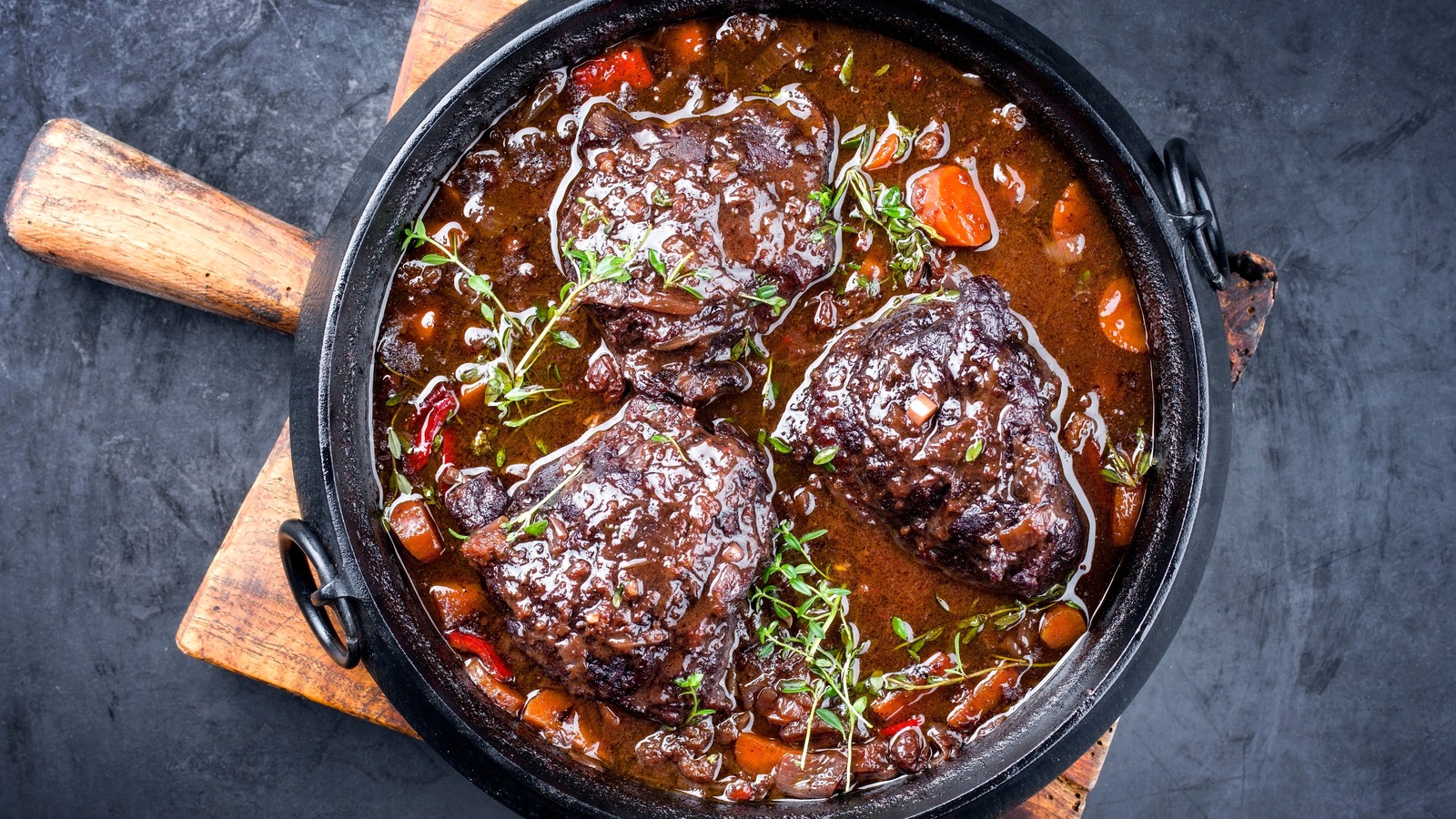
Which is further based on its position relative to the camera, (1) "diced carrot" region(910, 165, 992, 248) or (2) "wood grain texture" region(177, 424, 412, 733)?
(2) "wood grain texture" region(177, 424, 412, 733)

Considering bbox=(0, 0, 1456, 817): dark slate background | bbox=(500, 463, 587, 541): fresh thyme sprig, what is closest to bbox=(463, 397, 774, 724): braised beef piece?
bbox=(500, 463, 587, 541): fresh thyme sprig

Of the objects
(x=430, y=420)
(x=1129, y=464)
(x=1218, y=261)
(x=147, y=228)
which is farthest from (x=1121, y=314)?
(x=147, y=228)

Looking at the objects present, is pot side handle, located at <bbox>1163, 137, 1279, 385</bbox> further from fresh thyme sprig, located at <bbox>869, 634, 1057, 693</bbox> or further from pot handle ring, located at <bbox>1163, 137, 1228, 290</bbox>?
fresh thyme sprig, located at <bbox>869, 634, 1057, 693</bbox>

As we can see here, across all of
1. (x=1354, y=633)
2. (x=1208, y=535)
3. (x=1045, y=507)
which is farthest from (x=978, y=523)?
(x=1354, y=633)

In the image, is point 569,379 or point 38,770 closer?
point 569,379

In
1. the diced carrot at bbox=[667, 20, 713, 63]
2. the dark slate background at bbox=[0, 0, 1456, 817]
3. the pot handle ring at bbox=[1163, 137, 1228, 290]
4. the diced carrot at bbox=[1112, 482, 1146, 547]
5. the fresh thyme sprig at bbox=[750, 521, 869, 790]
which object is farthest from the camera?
the dark slate background at bbox=[0, 0, 1456, 817]

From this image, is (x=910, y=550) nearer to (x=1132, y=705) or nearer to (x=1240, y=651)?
(x=1132, y=705)

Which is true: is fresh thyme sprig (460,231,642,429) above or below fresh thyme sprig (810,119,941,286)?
below

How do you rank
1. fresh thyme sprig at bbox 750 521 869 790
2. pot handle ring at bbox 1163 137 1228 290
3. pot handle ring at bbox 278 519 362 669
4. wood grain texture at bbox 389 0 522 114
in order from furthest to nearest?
wood grain texture at bbox 389 0 522 114
fresh thyme sprig at bbox 750 521 869 790
pot handle ring at bbox 1163 137 1228 290
pot handle ring at bbox 278 519 362 669

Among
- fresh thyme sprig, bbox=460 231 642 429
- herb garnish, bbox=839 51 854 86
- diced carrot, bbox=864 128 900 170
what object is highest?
herb garnish, bbox=839 51 854 86
